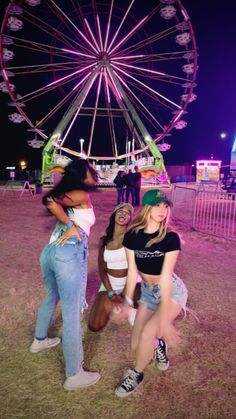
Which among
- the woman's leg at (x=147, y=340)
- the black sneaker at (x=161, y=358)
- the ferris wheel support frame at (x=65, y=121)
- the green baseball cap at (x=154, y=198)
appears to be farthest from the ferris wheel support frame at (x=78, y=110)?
the woman's leg at (x=147, y=340)

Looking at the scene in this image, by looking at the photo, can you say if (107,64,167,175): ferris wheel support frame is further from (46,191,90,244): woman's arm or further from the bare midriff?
(46,191,90,244): woman's arm

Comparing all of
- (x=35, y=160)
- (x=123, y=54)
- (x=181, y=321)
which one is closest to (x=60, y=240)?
(x=181, y=321)

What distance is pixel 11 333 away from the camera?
138 inches

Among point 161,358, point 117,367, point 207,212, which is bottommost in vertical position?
point 117,367

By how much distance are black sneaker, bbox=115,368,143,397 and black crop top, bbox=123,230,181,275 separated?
2.67ft

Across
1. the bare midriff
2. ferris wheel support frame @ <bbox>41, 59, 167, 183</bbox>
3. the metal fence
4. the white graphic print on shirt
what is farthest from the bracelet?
ferris wheel support frame @ <bbox>41, 59, 167, 183</bbox>

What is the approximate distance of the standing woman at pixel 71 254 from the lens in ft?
8.18

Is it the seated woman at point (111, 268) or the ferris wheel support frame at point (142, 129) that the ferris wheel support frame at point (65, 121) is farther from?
the seated woman at point (111, 268)

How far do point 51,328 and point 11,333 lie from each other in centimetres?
42

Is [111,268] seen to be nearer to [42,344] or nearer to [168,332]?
[42,344]

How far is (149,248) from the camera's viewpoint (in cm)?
275

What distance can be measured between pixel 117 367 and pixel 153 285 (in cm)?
84

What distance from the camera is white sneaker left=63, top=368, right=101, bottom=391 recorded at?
2623 mm

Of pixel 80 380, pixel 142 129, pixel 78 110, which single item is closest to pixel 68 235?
pixel 80 380
